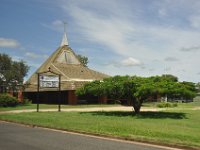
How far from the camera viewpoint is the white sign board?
33.8m

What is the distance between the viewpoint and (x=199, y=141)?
13.3m

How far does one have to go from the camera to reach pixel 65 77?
51.0 m

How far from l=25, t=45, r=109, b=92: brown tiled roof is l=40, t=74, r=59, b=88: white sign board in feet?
45.4

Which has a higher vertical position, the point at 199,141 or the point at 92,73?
the point at 92,73

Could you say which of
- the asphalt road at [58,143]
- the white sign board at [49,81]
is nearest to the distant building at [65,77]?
the white sign board at [49,81]

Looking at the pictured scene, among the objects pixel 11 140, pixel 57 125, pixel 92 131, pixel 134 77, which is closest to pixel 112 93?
pixel 134 77

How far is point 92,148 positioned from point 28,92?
47.4m

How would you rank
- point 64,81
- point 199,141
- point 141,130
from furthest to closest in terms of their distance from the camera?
point 64,81
point 141,130
point 199,141

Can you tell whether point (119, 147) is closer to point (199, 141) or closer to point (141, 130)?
point (199, 141)

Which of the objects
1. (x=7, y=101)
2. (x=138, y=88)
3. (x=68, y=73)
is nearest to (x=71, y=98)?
(x=68, y=73)

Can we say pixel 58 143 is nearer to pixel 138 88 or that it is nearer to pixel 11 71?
pixel 138 88

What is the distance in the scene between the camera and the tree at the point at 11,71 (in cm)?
4603

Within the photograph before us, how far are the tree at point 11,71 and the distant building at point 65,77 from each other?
2809 millimetres

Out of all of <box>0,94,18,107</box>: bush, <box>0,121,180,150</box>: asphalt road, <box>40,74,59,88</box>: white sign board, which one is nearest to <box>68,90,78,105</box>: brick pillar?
<box>0,94,18,107</box>: bush
